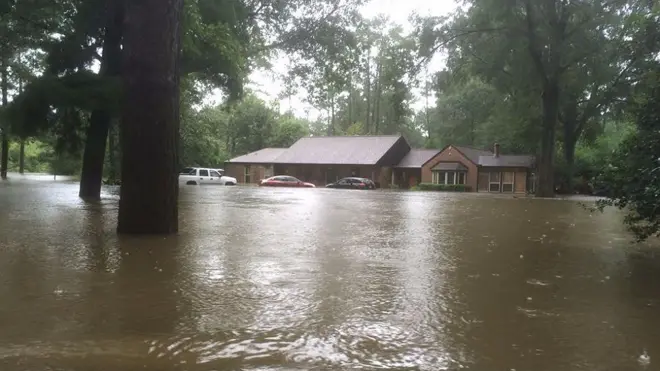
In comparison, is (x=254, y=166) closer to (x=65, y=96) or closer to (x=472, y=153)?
(x=472, y=153)

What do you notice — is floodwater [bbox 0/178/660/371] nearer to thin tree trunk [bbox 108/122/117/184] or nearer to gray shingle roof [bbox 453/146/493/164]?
thin tree trunk [bbox 108/122/117/184]

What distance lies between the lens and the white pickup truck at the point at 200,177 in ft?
138

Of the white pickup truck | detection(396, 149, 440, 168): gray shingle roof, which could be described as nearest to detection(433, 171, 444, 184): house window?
detection(396, 149, 440, 168): gray shingle roof

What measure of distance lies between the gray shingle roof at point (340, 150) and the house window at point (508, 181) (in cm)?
1117

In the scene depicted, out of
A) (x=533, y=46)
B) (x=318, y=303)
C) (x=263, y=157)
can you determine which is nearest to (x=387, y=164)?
(x=263, y=157)

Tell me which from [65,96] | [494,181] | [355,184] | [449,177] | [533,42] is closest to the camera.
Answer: [65,96]

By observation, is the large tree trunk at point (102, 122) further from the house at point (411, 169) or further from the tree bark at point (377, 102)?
the tree bark at point (377, 102)

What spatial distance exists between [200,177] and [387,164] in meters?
18.5

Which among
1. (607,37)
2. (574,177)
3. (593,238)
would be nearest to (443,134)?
(574,177)

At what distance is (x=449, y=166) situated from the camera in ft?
157

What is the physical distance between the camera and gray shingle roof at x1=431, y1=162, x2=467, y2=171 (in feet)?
155

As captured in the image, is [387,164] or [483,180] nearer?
[483,180]

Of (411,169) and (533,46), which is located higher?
(533,46)

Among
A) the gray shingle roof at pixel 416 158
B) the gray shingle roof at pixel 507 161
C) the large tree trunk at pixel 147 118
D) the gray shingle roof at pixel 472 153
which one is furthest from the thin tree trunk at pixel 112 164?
the gray shingle roof at pixel 507 161
